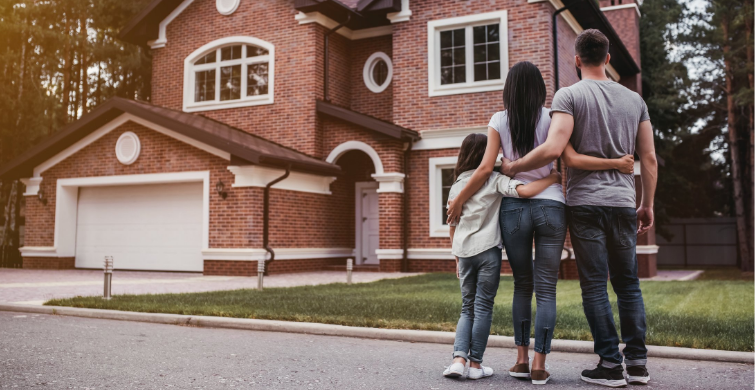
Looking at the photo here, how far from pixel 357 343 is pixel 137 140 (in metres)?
11.2

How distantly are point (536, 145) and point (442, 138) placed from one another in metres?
11.5

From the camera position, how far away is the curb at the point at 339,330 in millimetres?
5117

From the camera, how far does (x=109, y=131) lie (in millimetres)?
15641

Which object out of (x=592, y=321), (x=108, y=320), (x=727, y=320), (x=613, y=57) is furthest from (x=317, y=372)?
(x=613, y=57)

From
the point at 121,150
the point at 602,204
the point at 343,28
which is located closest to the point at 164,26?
the point at 121,150

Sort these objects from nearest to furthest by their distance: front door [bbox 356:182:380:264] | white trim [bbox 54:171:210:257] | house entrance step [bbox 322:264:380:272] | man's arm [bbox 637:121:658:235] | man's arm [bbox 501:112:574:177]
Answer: man's arm [bbox 501:112:574:177]
man's arm [bbox 637:121:658:235]
white trim [bbox 54:171:210:257]
house entrance step [bbox 322:264:380:272]
front door [bbox 356:182:380:264]

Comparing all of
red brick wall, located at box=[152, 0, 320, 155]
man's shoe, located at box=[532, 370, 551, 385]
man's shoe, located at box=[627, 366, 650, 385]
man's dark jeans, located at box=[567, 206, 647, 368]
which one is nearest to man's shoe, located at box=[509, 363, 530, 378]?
man's shoe, located at box=[532, 370, 551, 385]

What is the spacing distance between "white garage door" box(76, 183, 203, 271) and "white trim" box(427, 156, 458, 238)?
544cm

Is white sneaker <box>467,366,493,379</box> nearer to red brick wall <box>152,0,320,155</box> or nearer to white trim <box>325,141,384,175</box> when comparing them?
white trim <box>325,141,384,175</box>

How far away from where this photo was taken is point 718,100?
27.5m

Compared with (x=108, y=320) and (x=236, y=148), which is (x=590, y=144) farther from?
(x=236, y=148)

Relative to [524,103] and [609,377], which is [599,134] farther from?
[609,377]

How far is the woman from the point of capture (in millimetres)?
4020

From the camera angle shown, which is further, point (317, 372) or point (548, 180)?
point (317, 372)
